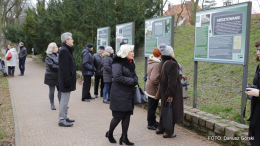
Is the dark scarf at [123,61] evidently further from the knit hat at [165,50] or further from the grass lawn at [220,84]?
the grass lawn at [220,84]

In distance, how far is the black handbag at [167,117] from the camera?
4.40 meters

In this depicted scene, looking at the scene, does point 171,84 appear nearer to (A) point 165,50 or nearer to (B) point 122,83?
(A) point 165,50

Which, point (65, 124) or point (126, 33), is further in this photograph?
point (126, 33)

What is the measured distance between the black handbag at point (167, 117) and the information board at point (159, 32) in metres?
2.29

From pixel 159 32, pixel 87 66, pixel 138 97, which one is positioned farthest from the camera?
pixel 87 66

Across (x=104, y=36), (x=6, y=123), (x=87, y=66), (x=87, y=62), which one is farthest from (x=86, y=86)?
(x=104, y=36)

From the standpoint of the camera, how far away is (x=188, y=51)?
43.0 feet

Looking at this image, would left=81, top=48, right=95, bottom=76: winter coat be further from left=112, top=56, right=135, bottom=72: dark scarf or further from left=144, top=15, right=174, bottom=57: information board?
left=112, top=56, right=135, bottom=72: dark scarf

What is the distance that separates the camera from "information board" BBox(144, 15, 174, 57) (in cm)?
636

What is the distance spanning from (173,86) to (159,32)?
2789 mm

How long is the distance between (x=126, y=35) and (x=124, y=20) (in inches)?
229

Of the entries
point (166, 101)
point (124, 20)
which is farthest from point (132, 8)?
point (166, 101)

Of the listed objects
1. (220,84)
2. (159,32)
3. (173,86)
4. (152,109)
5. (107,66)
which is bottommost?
(152,109)

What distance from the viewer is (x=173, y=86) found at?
170 inches
